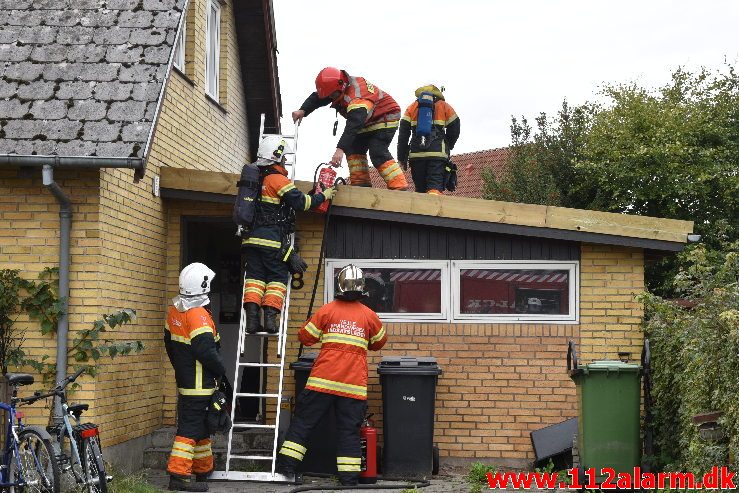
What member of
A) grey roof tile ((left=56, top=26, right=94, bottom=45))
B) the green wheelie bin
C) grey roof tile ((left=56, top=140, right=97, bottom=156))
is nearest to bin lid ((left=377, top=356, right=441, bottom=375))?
the green wheelie bin

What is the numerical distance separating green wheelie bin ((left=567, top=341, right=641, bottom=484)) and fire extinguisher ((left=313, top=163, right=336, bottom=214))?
3239 millimetres

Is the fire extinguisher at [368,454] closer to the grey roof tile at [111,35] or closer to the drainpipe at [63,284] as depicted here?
the drainpipe at [63,284]

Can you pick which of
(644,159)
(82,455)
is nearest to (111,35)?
(82,455)

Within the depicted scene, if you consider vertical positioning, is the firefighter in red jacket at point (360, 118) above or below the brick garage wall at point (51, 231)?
above

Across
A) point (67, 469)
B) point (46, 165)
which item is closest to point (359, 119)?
point (46, 165)

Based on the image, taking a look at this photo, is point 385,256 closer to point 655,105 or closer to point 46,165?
point 46,165

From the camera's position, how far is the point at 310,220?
1209 cm

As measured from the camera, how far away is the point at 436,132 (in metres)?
13.4

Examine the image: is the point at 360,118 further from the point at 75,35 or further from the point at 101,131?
the point at 101,131

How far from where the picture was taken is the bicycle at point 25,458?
8539 mm

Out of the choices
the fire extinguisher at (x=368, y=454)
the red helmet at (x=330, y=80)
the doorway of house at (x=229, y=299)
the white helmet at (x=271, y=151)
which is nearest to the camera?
the fire extinguisher at (x=368, y=454)

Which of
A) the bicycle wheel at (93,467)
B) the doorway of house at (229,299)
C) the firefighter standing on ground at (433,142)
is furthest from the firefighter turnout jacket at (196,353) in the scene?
the firefighter standing on ground at (433,142)

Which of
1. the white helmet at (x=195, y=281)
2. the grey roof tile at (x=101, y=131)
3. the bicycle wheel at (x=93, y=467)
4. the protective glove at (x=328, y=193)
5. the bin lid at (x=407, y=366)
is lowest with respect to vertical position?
the bicycle wheel at (x=93, y=467)

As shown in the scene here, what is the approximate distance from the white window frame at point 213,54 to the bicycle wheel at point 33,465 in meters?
7.43
